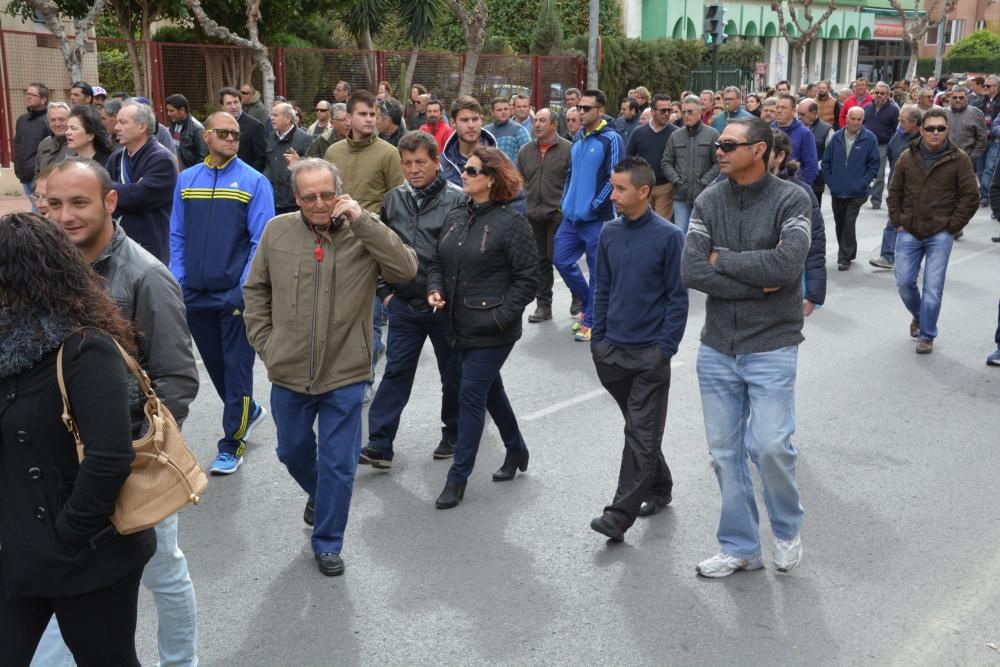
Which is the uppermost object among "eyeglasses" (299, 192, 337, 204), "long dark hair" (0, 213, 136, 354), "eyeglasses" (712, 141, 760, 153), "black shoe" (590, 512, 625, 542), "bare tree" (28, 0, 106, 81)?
"bare tree" (28, 0, 106, 81)

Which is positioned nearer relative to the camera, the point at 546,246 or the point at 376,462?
the point at 376,462

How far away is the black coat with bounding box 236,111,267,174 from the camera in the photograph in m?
10.4

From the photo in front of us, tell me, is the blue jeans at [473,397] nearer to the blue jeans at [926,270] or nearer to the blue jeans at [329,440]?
the blue jeans at [329,440]

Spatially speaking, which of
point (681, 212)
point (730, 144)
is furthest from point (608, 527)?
point (681, 212)

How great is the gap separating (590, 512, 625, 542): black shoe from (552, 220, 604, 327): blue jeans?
4.33m

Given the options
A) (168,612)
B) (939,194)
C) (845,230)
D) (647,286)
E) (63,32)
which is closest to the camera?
(168,612)

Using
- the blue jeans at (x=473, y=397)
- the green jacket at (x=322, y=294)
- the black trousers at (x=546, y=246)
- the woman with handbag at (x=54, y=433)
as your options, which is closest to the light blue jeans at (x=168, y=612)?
the woman with handbag at (x=54, y=433)

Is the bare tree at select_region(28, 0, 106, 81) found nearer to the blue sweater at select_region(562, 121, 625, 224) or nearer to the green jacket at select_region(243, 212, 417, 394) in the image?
the blue sweater at select_region(562, 121, 625, 224)

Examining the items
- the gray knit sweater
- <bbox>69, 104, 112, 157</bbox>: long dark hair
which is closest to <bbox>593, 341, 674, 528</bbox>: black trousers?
the gray knit sweater

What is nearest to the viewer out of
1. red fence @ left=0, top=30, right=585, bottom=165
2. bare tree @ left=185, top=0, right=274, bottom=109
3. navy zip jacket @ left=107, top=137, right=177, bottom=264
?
navy zip jacket @ left=107, top=137, right=177, bottom=264

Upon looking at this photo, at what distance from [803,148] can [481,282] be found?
25.5ft

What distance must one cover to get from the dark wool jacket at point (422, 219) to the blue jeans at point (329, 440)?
1141mm

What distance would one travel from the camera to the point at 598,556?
201 inches

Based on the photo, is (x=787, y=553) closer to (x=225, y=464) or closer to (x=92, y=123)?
(x=225, y=464)
